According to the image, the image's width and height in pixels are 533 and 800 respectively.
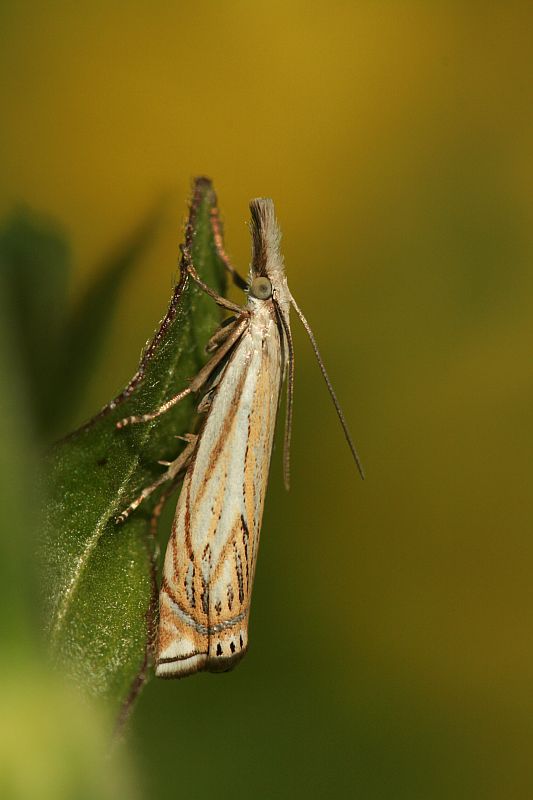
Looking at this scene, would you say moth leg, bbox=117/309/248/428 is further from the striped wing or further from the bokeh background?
the bokeh background

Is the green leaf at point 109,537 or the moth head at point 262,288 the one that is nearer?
the green leaf at point 109,537

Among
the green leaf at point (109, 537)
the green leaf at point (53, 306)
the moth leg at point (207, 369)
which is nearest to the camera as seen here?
the green leaf at point (109, 537)

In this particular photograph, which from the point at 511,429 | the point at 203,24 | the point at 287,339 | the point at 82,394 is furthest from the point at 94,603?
the point at 511,429

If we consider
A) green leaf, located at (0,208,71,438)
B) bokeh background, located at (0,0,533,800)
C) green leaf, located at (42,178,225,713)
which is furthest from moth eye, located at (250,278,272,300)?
green leaf, located at (42,178,225,713)

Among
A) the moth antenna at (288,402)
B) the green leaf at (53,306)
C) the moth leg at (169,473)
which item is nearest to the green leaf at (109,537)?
the moth leg at (169,473)

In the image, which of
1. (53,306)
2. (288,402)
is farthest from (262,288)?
(53,306)

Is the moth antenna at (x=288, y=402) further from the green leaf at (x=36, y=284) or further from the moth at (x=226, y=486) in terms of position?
the green leaf at (x=36, y=284)

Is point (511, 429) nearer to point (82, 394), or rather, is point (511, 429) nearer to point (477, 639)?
point (477, 639)

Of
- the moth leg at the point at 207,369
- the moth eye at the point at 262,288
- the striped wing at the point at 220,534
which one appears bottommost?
the striped wing at the point at 220,534
